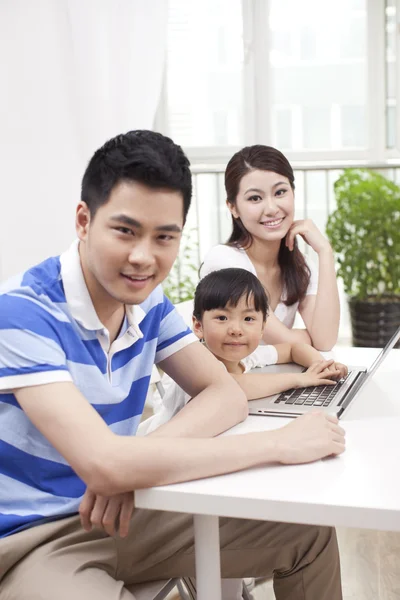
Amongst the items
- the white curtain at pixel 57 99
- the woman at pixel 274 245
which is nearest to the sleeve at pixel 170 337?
the woman at pixel 274 245

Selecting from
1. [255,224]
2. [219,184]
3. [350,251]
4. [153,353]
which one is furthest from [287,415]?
[219,184]

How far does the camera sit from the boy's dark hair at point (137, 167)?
3.88 feet

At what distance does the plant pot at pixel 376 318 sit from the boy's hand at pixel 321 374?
270 cm

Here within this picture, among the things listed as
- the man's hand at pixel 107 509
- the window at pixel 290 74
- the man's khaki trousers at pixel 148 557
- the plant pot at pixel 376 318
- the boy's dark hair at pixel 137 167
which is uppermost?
the window at pixel 290 74

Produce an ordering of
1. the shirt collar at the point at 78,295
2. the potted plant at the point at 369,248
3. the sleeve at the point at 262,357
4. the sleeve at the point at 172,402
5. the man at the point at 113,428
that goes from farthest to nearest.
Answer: the potted plant at the point at 369,248
the sleeve at the point at 262,357
the sleeve at the point at 172,402
the shirt collar at the point at 78,295
the man at the point at 113,428

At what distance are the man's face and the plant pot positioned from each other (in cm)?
315

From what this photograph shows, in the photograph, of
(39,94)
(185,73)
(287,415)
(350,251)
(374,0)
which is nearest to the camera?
(287,415)

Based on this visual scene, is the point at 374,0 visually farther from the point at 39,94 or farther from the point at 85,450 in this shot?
the point at 85,450

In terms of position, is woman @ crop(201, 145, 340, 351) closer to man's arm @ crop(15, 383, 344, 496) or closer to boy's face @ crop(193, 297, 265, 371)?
boy's face @ crop(193, 297, 265, 371)

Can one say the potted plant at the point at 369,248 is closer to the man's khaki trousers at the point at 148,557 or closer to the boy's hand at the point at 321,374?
the boy's hand at the point at 321,374

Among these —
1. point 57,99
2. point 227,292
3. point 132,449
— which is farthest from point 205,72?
point 132,449

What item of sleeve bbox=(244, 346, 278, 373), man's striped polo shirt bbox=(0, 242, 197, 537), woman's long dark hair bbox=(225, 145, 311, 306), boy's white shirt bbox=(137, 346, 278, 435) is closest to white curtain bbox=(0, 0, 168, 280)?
woman's long dark hair bbox=(225, 145, 311, 306)

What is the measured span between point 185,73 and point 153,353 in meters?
3.76

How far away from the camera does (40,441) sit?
1212 mm
